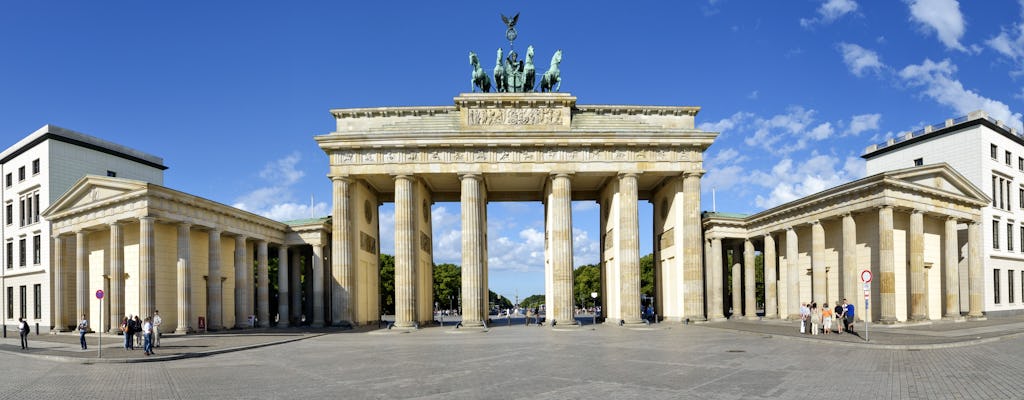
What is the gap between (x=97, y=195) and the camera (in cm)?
4366

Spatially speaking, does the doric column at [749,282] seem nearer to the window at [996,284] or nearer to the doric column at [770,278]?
the doric column at [770,278]

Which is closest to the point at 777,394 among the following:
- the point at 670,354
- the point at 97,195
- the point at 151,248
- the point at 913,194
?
the point at 670,354

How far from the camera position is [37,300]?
54.5 m

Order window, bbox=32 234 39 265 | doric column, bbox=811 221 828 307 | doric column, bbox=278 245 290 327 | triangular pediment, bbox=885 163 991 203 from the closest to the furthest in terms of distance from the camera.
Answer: triangular pediment, bbox=885 163 991 203 < doric column, bbox=811 221 828 307 < window, bbox=32 234 39 265 < doric column, bbox=278 245 290 327

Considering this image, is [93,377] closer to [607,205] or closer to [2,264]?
[607,205]

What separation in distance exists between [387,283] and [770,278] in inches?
2738

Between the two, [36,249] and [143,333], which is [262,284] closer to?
[36,249]

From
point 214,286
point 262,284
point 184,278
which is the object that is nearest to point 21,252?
point 262,284

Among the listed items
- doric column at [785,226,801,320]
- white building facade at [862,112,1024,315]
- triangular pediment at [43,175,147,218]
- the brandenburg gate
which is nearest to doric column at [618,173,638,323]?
the brandenburg gate

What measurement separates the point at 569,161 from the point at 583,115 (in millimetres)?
3996

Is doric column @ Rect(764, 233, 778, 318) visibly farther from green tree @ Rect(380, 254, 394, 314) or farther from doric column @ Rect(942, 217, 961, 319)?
green tree @ Rect(380, 254, 394, 314)

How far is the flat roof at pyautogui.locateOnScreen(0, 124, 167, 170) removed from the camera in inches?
2078

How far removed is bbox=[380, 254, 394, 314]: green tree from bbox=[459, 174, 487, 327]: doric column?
197ft

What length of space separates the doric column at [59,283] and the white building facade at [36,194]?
3852mm
